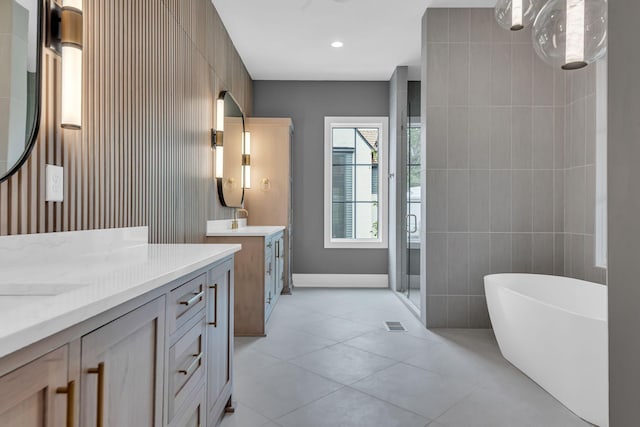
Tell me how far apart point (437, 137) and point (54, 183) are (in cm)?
297

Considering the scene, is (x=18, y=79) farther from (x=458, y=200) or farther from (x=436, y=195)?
(x=458, y=200)

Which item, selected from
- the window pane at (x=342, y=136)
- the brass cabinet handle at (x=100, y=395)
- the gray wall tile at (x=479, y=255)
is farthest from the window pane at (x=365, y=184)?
the brass cabinet handle at (x=100, y=395)

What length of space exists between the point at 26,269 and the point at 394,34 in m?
3.88

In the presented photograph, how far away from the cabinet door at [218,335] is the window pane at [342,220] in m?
3.65

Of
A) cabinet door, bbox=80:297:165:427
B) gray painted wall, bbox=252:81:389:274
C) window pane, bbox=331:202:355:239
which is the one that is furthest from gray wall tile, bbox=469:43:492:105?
cabinet door, bbox=80:297:165:427

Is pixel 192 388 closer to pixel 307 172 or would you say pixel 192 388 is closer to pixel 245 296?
pixel 245 296

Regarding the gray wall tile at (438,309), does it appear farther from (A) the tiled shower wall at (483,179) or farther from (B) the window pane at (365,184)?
(B) the window pane at (365,184)

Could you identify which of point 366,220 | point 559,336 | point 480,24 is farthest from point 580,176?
point 366,220

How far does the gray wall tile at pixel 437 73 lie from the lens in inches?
141

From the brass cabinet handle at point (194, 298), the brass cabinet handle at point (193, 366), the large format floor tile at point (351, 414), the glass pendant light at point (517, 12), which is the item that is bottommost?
the large format floor tile at point (351, 414)

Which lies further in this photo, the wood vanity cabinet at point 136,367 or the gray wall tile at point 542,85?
the gray wall tile at point 542,85

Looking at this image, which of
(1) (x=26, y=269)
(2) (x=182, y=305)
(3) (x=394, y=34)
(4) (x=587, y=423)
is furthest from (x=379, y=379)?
(3) (x=394, y=34)

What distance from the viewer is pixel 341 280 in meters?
5.54

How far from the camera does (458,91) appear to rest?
11.8 feet
